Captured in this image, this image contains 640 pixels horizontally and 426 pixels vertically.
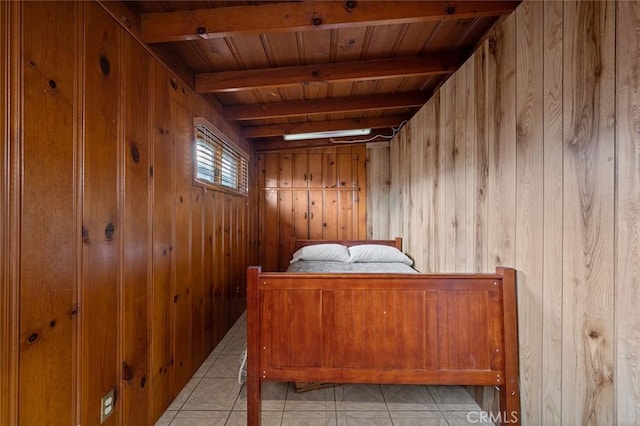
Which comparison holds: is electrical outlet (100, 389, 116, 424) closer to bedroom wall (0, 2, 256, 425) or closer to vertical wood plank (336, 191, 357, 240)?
bedroom wall (0, 2, 256, 425)

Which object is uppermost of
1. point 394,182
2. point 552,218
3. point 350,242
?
point 394,182

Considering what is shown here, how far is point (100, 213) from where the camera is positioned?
1.15 m

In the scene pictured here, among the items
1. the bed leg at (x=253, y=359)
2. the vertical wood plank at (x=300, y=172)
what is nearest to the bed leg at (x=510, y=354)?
the bed leg at (x=253, y=359)

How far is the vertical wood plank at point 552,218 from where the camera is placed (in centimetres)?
108

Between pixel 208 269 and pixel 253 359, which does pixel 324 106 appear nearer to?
pixel 208 269

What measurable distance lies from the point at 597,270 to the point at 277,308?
1.31 meters

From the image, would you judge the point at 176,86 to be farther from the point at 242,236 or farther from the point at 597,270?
the point at 597,270

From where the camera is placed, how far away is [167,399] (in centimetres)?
161

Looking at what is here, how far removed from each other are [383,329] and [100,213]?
1.41 meters

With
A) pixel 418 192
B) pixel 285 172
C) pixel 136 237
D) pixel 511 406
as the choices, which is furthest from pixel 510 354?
pixel 285 172

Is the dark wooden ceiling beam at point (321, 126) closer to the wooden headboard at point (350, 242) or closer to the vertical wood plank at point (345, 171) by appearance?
the vertical wood plank at point (345, 171)

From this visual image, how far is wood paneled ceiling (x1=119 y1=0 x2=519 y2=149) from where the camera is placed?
1.32 metres

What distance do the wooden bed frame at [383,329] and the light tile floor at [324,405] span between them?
28 centimetres

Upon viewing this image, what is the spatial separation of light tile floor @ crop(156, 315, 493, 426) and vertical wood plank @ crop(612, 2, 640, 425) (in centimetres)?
90
